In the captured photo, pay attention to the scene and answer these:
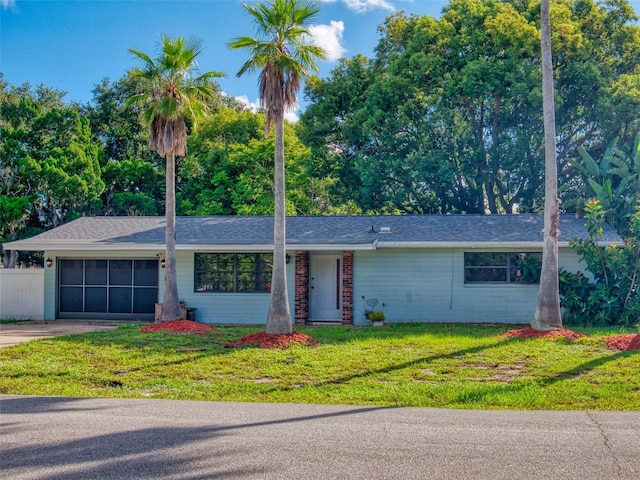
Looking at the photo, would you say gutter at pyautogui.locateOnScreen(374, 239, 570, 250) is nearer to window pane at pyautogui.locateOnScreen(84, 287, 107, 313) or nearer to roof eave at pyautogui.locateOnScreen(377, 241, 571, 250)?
roof eave at pyautogui.locateOnScreen(377, 241, 571, 250)

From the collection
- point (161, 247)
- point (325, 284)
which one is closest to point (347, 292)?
point (325, 284)

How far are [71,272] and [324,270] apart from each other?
769 centimetres

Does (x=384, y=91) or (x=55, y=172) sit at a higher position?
(x=384, y=91)

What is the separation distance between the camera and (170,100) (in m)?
14.9

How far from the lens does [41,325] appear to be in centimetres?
1661

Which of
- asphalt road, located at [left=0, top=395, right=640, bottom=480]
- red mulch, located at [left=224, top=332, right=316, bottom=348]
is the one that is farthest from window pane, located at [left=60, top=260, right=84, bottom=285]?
asphalt road, located at [left=0, top=395, right=640, bottom=480]

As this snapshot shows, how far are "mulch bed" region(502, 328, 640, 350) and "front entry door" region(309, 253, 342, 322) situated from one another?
529 centimetres

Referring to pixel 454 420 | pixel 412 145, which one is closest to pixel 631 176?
pixel 412 145

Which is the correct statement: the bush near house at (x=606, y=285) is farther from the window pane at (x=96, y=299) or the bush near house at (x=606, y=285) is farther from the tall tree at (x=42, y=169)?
the tall tree at (x=42, y=169)

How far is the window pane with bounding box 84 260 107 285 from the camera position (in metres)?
18.1

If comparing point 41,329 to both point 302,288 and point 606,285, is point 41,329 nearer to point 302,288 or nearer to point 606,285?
point 302,288

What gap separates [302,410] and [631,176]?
14308mm

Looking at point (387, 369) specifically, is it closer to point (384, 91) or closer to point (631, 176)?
point (631, 176)

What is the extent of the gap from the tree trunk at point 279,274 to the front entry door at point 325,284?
4345 millimetres
